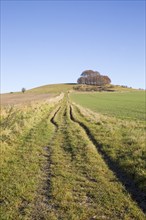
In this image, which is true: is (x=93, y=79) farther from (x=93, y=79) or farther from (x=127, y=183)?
(x=127, y=183)

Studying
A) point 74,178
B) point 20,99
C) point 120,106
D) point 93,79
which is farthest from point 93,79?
point 74,178

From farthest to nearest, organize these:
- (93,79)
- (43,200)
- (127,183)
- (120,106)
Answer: (93,79)
(120,106)
(127,183)
(43,200)

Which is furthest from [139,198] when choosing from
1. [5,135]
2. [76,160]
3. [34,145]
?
[5,135]

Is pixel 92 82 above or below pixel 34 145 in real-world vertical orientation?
above

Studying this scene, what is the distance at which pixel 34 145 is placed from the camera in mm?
14805

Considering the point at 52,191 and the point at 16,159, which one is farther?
the point at 16,159

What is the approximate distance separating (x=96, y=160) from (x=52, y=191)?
3494 mm

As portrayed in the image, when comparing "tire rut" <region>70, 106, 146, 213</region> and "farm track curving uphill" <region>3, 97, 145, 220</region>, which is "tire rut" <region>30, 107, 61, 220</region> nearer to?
"farm track curving uphill" <region>3, 97, 145, 220</region>

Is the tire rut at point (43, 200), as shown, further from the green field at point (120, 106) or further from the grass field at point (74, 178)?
the green field at point (120, 106)

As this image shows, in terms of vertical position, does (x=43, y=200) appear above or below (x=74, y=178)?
below

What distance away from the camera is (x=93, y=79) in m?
172

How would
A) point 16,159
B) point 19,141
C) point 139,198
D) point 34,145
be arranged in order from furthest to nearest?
point 19,141
point 34,145
point 16,159
point 139,198

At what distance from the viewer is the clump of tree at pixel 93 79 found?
→ 17041 cm

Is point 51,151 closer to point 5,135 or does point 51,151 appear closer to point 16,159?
point 16,159
